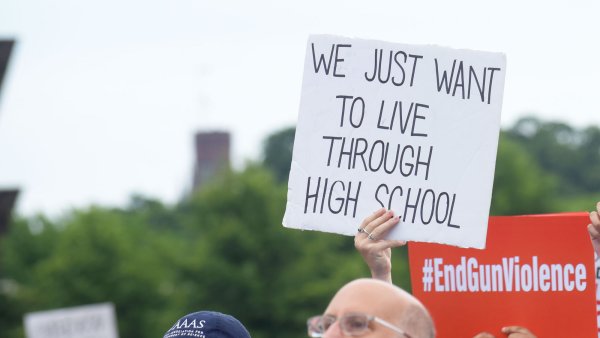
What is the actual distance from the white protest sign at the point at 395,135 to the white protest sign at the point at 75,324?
15.7m

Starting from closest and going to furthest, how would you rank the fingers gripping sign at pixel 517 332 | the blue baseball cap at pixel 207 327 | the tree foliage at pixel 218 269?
the blue baseball cap at pixel 207 327, the fingers gripping sign at pixel 517 332, the tree foliage at pixel 218 269

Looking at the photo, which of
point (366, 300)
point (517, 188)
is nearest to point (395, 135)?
point (366, 300)

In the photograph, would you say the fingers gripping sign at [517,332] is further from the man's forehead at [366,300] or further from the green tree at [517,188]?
the green tree at [517,188]

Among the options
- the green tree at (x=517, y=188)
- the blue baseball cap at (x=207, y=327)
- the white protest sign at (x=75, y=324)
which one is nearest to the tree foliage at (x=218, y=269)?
A: the green tree at (x=517, y=188)

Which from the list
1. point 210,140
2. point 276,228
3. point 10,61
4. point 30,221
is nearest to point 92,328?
point 10,61

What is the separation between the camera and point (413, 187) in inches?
174

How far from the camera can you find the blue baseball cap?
381 cm

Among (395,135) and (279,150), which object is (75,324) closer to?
(395,135)

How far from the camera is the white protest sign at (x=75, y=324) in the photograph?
777 inches

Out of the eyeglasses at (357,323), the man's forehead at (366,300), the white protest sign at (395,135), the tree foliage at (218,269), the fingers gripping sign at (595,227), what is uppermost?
the white protest sign at (395,135)

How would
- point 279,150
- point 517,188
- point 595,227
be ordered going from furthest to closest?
1. point 279,150
2. point 517,188
3. point 595,227

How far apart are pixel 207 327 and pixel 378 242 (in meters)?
0.66

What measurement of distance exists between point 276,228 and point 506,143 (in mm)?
10611

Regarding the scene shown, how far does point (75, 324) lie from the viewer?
65.9 ft
